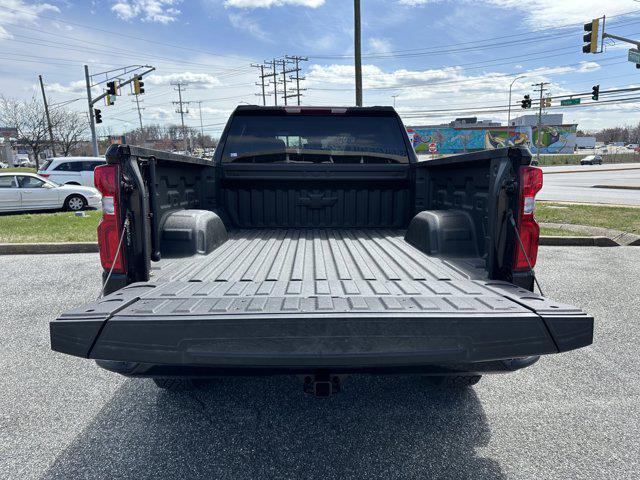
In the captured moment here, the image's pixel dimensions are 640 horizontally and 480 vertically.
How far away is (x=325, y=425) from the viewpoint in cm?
274

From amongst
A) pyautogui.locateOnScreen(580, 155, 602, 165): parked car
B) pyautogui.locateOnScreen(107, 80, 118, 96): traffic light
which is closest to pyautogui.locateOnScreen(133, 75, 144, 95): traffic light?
pyautogui.locateOnScreen(107, 80, 118, 96): traffic light

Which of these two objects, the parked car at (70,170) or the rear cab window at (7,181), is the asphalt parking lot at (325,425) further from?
the parked car at (70,170)

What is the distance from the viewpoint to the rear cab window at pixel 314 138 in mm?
4406

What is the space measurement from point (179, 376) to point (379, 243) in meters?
2.11

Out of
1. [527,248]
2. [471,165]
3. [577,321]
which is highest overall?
[471,165]

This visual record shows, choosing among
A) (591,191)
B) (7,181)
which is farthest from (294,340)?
(591,191)

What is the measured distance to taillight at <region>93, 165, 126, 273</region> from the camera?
2354mm

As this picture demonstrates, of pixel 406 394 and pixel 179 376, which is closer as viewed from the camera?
pixel 179 376

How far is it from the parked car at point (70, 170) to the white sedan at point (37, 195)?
12.9 ft

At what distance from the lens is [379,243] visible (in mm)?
3662

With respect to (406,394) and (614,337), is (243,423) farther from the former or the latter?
(614,337)

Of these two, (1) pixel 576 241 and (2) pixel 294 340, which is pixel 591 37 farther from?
(2) pixel 294 340

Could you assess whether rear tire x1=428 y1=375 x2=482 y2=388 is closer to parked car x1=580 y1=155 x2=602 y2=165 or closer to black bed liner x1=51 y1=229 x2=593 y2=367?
black bed liner x1=51 y1=229 x2=593 y2=367

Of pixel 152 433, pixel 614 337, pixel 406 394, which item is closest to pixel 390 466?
pixel 406 394
